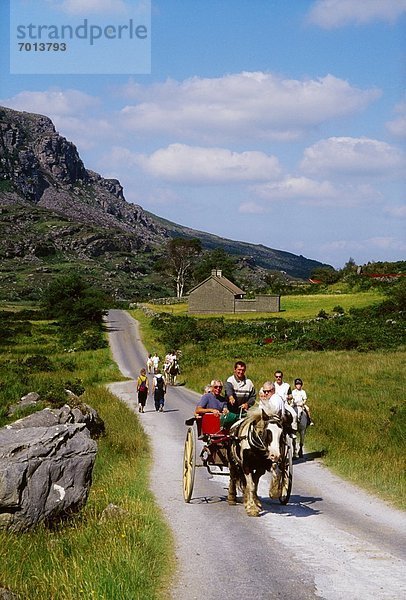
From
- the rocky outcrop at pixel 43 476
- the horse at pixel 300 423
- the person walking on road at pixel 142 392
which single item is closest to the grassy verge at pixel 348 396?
the horse at pixel 300 423

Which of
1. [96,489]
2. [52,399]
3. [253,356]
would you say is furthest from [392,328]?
[96,489]

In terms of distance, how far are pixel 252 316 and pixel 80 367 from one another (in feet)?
143

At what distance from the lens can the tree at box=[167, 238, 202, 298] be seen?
132 m

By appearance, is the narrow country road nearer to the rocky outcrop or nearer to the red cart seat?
the red cart seat

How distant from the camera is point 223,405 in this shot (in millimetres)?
12766

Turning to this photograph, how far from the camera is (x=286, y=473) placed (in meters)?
12.0

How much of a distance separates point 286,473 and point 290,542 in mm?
1969

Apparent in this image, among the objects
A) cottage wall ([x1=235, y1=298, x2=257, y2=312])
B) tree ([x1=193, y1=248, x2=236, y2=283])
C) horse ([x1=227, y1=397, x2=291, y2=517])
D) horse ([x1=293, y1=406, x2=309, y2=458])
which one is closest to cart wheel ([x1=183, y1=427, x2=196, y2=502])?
horse ([x1=227, y1=397, x2=291, y2=517])

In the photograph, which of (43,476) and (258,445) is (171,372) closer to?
(43,476)

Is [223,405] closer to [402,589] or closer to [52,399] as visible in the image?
[402,589]

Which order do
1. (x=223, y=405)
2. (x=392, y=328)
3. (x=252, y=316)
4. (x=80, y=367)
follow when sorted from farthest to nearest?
1. (x=252, y=316)
2. (x=392, y=328)
3. (x=80, y=367)
4. (x=223, y=405)

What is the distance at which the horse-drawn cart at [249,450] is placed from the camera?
10.8 metres

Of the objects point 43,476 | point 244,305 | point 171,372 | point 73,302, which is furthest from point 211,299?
point 43,476

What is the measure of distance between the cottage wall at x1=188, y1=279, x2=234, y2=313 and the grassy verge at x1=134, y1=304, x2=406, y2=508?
3392 cm
